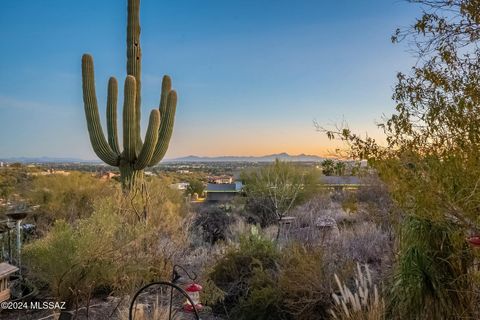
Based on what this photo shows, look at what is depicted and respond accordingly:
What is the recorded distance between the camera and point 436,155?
319 cm

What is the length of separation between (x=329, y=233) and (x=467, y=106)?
5.74m

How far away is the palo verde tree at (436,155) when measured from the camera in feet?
9.90

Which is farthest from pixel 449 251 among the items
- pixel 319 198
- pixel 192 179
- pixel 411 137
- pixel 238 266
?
pixel 192 179

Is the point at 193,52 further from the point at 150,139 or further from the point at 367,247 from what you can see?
the point at 367,247

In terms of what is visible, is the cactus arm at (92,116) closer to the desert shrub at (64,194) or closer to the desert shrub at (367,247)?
the desert shrub at (64,194)

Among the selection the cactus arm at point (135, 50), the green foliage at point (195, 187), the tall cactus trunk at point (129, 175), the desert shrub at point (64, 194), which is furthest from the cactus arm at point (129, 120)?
the green foliage at point (195, 187)

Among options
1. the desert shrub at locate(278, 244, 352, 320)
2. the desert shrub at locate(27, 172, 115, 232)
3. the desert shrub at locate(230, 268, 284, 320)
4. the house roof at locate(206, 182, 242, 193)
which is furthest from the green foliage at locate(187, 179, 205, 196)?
the desert shrub at locate(278, 244, 352, 320)

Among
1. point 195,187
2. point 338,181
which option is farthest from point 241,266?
point 195,187

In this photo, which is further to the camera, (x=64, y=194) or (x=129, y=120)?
(x=64, y=194)

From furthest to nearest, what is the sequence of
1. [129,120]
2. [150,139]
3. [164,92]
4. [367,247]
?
[164,92]
[129,120]
[150,139]
[367,247]

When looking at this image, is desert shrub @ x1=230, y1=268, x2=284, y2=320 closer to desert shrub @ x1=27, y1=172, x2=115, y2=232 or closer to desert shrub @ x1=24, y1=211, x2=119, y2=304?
desert shrub @ x1=24, y1=211, x2=119, y2=304

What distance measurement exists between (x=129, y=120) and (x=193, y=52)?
641 centimetres

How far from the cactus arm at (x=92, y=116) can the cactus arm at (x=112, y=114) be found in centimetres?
19

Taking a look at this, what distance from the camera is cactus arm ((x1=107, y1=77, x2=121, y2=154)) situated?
10273mm
